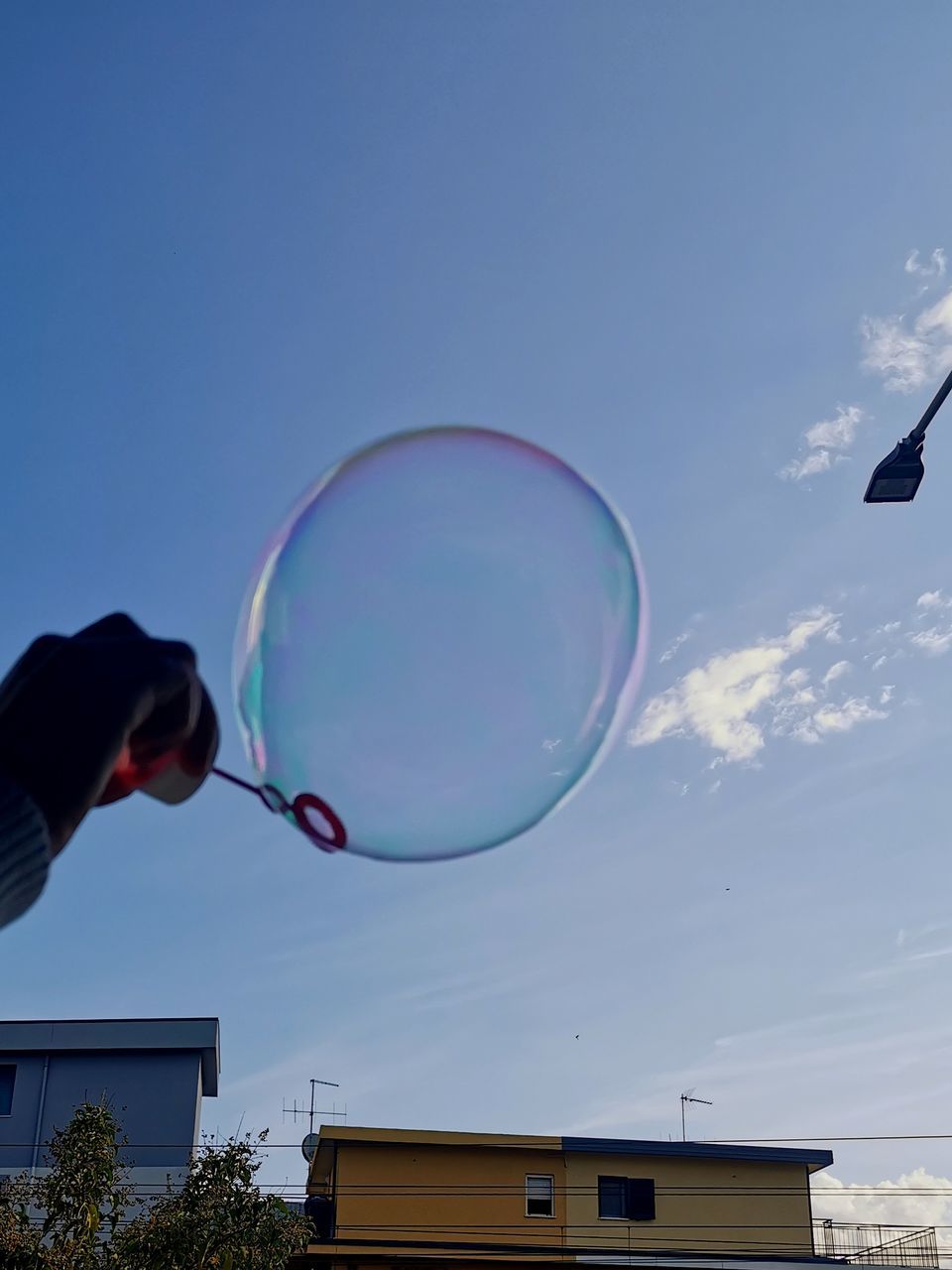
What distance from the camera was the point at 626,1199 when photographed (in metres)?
36.4

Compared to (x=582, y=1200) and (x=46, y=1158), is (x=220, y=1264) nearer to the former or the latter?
(x=46, y=1158)

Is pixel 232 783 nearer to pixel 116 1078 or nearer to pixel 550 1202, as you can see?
pixel 116 1078

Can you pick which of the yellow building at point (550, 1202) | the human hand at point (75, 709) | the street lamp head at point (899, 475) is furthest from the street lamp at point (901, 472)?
the yellow building at point (550, 1202)

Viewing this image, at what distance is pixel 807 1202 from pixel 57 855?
38.7 meters

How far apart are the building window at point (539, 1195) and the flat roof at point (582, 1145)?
2.66 ft

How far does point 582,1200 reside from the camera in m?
36.1

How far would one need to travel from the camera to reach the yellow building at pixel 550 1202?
34688 mm

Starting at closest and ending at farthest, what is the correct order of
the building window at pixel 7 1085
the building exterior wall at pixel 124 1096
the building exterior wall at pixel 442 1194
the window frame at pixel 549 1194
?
the building exterior wall at pixel 124 1096 < the building window at pixel 7 1085 < the building exterior wall at pixel 442 1194 < the window frame at pixel 549 1194

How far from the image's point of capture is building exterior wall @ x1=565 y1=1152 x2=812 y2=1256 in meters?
35.7

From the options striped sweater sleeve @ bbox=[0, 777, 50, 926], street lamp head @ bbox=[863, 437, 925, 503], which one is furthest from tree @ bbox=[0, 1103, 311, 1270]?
striped sweater sleeve @ bbox=[0, 777, 50, 926]

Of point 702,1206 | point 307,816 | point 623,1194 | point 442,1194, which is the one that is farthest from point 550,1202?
point 307,816

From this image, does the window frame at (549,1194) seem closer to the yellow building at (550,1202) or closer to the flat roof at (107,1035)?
the yellow building at (550,1202)

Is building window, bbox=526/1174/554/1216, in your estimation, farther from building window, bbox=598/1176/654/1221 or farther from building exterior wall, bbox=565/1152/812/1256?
building window, bbox=598/1176/654/1221

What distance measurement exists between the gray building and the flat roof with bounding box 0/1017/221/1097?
0.08ft
